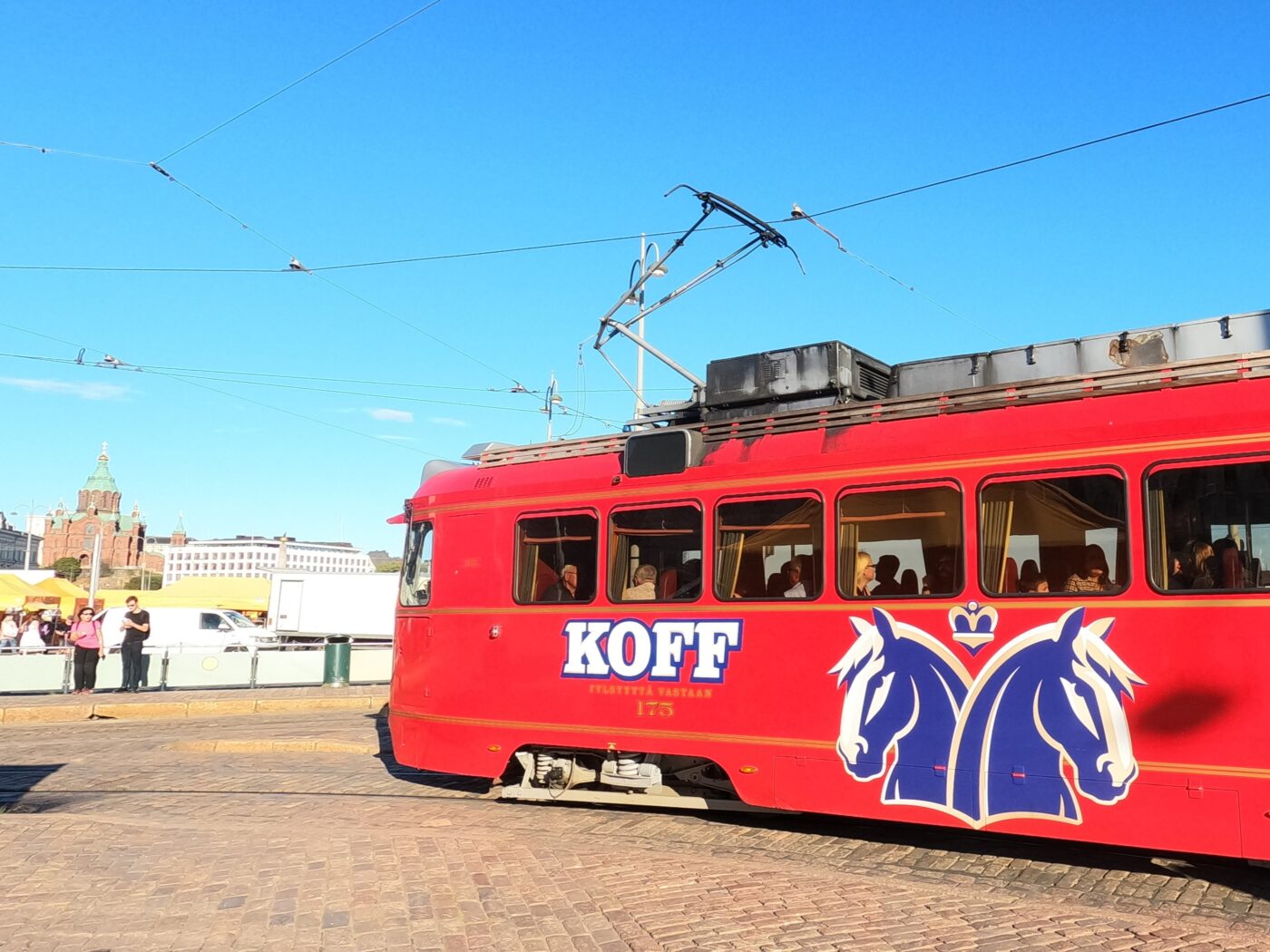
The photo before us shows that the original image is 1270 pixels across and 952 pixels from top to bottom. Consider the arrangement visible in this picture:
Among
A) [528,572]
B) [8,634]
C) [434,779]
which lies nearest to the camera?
[528,572]

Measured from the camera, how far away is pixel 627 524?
9062 millimetres

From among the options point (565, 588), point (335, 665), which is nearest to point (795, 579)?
point (565, 588)

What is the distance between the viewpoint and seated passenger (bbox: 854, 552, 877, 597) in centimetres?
769

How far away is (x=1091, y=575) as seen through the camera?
22.2ft

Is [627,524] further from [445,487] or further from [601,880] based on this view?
[601,880]

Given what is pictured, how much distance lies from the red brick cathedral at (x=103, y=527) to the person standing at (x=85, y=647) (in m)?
132

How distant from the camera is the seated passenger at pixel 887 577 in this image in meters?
7.58

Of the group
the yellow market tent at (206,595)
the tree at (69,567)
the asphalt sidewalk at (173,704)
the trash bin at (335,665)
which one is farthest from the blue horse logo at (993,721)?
the tree at (69,567)

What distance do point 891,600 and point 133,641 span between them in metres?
16.4

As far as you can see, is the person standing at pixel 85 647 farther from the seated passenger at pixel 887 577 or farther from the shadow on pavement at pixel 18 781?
the seated passenger at pixel 887 577

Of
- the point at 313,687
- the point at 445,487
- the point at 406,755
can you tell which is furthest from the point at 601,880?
the point at 313,687

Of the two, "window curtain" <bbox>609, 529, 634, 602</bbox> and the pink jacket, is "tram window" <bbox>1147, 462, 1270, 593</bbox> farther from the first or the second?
the pink jacket

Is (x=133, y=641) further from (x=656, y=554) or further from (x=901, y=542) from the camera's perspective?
(x=901, y=542)

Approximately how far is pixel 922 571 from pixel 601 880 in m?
2.96
